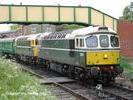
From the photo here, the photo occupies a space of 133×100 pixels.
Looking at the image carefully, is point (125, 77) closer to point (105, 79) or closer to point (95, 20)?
point (105, 79)

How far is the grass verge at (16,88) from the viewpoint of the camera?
10703mm

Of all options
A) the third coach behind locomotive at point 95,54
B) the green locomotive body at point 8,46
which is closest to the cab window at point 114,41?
the third coach behind locomotive at point 95,54

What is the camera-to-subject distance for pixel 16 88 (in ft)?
42.4

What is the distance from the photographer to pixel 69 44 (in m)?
26.8

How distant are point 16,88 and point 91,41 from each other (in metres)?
11.6

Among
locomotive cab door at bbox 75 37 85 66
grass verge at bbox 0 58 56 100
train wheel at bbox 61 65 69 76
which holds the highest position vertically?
locomotive cab door at bbox 75 37 85 66

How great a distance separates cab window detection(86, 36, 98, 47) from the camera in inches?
951

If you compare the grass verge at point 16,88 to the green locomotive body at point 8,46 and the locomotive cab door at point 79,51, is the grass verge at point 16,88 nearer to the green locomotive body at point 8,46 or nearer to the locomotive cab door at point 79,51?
the locomotive cab door at point 79,51

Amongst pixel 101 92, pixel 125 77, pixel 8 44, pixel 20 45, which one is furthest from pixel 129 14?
pixel 101 92

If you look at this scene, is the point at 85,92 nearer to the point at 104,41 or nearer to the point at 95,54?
the point at 95,54

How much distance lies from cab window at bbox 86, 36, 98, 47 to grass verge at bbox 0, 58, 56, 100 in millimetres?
7846

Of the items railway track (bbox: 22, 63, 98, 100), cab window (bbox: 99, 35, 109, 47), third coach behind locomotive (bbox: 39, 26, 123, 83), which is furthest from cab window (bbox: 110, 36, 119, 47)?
railway track (bbox: 22, 63, 98, 100)

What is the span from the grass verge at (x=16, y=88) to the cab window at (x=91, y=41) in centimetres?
785

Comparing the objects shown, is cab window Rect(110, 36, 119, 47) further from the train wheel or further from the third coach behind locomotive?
the train wheel
